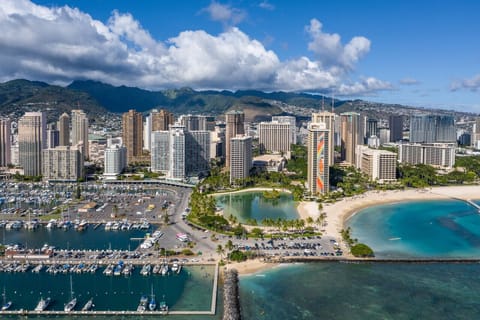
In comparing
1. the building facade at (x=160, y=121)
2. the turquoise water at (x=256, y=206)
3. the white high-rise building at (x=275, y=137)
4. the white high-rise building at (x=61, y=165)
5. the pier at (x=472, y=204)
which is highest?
the building facade at (x=160, y=121)

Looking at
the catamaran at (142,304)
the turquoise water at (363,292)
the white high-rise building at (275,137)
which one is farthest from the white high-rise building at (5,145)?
the turquoise water at (363,292)

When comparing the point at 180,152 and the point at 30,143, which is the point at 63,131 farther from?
the point at 180,152

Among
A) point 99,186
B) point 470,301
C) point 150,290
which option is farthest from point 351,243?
point 99,186

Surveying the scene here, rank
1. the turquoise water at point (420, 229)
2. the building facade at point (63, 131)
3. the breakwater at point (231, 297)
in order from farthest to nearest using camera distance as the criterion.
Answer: the building facade at point (63, 131), the turquoise water at point (420, 229), the breakwater at point (231, 297)

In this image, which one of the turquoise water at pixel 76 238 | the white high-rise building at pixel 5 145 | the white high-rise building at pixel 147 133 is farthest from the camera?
the white high-rise building at pixel 147 133

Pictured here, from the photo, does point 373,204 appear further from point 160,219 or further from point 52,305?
point 52,305

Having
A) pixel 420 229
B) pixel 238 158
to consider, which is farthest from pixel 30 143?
pixel 420 229

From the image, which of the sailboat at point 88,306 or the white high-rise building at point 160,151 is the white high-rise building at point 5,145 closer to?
the white high-rise building at point 160,151
